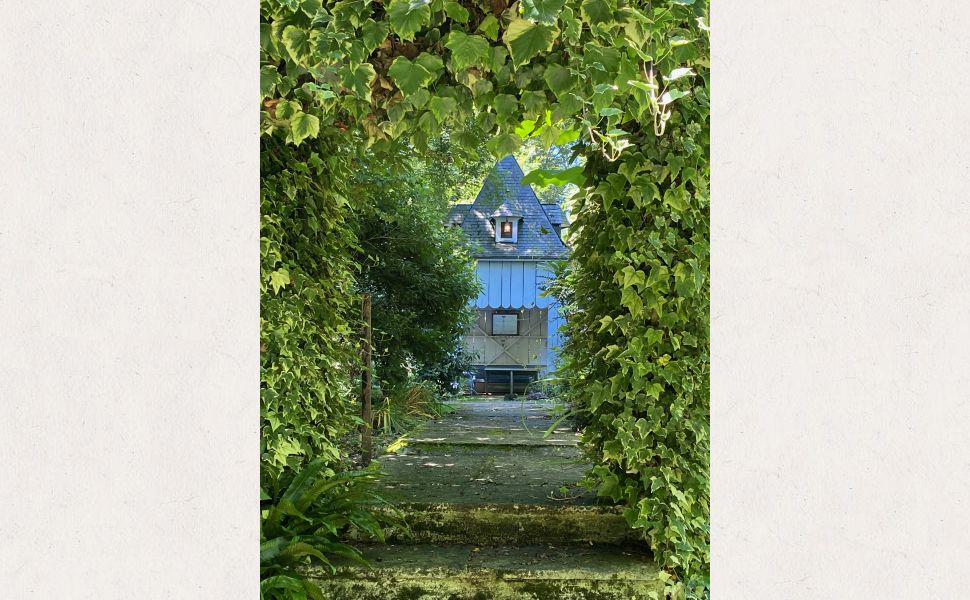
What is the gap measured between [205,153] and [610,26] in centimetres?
97

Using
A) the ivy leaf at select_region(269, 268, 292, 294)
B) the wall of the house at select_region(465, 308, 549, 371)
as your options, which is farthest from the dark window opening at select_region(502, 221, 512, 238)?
the ivy leaf at select_region(269, 268, 292, 294)

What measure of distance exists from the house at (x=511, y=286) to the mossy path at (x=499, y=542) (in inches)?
366

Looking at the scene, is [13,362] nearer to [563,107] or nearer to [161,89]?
[161,89]

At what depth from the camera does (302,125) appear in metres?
2.02

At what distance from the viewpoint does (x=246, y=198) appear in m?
1.20

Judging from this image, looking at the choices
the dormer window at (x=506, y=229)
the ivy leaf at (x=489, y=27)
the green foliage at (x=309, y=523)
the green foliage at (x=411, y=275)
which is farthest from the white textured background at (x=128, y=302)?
the dormer window at (x=506, y=229)

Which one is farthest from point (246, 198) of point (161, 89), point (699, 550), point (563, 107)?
point (699, 550)

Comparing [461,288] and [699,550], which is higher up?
[461,288]

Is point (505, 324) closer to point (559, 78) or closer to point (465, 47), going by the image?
point (559, 78)

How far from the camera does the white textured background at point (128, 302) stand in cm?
115

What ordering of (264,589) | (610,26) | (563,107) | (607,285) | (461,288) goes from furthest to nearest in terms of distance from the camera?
(461,288), (607,285), (264,589), (563,107), (610,26)
